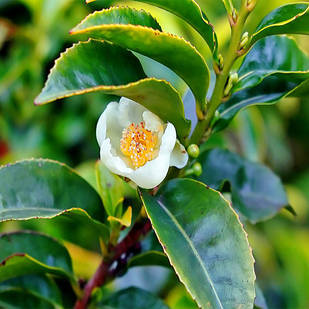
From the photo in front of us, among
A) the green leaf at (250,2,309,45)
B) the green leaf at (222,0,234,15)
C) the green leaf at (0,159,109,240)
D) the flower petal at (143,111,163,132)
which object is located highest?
the green leaf at (222,0,234,15)

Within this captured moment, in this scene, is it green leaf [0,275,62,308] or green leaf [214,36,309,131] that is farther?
green leaf [0,275,62,308]

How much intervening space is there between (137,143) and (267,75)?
22cm

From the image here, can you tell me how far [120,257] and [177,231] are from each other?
0.63 ft

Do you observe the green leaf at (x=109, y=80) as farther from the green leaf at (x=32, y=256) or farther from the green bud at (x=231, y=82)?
the green leaf at (x=32, y=256)

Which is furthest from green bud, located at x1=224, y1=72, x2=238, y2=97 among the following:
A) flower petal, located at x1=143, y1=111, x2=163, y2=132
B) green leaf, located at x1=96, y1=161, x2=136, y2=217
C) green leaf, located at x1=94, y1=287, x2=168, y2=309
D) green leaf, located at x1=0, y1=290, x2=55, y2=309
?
green leaf, located at x1=0, y1=290, x2=55, y2=309

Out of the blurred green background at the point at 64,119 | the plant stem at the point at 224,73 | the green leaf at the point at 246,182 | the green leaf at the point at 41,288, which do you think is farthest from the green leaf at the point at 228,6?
the blurred green background at the point at 64,119

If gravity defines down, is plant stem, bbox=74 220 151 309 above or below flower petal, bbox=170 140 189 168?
below

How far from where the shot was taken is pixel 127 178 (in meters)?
0.67

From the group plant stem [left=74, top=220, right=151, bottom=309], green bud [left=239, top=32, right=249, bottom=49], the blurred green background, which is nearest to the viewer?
green bud [left=239, top=32, right=249, bottom=49]

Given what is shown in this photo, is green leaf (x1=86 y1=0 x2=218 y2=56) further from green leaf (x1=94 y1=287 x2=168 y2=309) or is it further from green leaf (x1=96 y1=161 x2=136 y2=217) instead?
green leaf (x1=94 y1=287 x2=168 y2=309)

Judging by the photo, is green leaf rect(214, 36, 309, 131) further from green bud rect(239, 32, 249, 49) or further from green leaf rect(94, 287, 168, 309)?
green leaf rect(94, 287, 168, 309)

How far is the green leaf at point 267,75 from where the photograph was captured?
2.39 feet

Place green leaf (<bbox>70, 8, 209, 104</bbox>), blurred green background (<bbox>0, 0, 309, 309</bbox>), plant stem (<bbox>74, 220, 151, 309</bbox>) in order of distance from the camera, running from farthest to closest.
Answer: blurred green background (<bbox>0, 0, 309, 309</bbox>) → plant stem (<bbox>74, 220, 151, 309</bbox>) → green leaf (<bbox>70, 8, 209, 104</bbox>)

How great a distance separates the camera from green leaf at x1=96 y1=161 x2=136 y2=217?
0.77 metres
